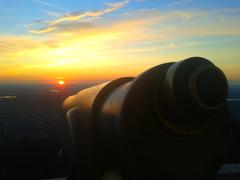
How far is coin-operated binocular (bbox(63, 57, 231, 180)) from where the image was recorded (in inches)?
65.4

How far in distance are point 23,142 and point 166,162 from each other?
107 ft

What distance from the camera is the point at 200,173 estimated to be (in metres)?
1.97

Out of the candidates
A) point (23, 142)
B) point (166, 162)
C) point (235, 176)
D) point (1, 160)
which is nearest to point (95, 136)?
point (166, 162)

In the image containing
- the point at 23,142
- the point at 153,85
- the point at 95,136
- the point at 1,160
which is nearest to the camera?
the point at 153,85

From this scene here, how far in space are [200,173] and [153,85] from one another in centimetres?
44

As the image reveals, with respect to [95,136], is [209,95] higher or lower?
higher

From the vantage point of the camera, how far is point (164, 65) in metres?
1.93

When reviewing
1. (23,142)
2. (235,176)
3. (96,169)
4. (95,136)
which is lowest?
(23,142)

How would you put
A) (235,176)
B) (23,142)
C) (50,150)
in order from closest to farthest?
1. (235,176)
2. (50,150)
3. (23,142)

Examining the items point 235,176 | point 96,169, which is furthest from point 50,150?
point 96,169

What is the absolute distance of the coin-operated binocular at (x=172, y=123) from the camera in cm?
166

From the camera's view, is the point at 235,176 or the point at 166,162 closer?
the point at 166,162

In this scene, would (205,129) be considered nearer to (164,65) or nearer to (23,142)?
(164,65)

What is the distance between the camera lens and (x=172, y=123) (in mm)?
1812
